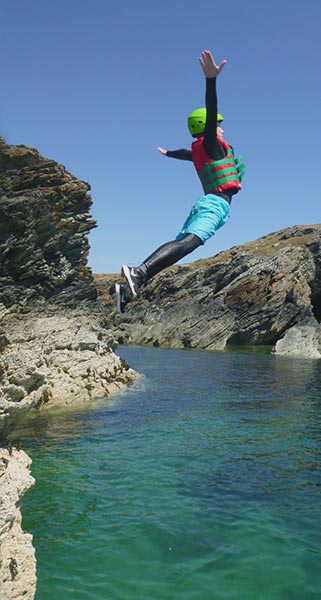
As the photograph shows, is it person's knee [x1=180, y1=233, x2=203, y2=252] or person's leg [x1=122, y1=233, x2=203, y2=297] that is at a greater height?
person's knee [x1=180, y1=233, x2=203, y2=252]

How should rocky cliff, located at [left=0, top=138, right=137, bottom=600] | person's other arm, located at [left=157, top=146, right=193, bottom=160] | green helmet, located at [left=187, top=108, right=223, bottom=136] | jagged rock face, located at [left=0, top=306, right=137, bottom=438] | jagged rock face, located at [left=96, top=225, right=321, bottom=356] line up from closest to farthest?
green helmet, located at [left=187, top=108, right=223, bottom=136]
person's other arm, located at [left=157, top=146, right=193, bottom=160]
jagged rock face, located at [left=0, top=306, right=137, bottom=438]
rocky cliff, located at [left=0, top=138, right=137, bottom=600]
jagged rock face, located at [left=96, top=225, right=321, bottom=356]

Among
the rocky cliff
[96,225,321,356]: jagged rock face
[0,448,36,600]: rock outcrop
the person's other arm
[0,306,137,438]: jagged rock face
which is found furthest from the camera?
[96,225,321,356]: jagged rock face

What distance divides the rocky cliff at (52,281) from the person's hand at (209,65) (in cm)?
1017

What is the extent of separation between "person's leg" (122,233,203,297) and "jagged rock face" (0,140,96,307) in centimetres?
2077

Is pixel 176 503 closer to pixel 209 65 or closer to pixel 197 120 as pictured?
pixel 197 120

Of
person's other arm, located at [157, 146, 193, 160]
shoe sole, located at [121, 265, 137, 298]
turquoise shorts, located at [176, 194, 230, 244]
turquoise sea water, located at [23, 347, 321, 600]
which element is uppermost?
person's other arm, located at [157, 146, 193, 160]

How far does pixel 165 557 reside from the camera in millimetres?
7441

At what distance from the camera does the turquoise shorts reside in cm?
655

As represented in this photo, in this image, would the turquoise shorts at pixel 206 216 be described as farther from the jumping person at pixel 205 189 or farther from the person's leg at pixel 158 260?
the person's leg at pixel 158 260

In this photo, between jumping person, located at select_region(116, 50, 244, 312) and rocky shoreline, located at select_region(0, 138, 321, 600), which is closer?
jumping person, located at select_region(116, 50, 244, 312)

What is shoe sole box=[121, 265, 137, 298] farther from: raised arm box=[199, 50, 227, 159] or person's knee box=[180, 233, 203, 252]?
raised arm box=[199, 50, 227, 159]

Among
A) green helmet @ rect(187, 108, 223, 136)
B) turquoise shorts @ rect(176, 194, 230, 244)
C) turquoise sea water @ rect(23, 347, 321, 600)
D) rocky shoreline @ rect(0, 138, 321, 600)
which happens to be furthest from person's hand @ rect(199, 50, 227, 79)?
turquoise sea water @ rect(23, 347, 321, 600)

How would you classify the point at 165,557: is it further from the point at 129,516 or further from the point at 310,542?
the point at 310,542

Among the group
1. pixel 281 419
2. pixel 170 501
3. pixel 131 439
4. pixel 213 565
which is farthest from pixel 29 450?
pixel 281 419
